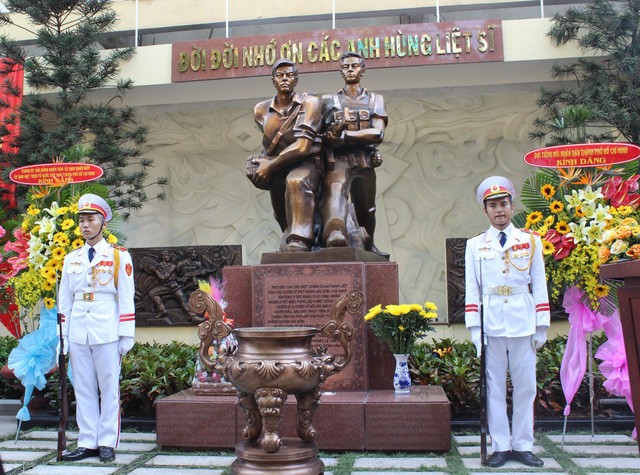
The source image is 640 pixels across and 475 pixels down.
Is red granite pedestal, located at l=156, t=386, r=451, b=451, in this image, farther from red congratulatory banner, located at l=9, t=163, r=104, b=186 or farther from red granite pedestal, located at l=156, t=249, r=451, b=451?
red congratulatory banner, located at l=9, t=163, r=104, b=186

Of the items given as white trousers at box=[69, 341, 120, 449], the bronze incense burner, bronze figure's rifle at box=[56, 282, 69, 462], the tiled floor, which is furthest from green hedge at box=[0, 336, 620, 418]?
the bronze incense burner

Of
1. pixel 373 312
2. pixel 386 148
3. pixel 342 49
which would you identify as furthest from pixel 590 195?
pixel 386 148

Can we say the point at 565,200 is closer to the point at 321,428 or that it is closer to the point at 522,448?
the point at 522,448

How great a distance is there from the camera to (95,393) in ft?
12.8

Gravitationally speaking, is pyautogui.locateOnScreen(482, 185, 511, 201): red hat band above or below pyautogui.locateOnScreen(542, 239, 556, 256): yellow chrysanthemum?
above

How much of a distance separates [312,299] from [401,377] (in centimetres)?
72

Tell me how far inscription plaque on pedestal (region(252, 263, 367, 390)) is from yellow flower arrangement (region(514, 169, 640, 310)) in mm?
1162

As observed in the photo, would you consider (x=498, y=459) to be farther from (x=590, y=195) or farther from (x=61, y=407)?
(x=61, y=407)

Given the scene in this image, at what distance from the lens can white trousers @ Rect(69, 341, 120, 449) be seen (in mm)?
3799

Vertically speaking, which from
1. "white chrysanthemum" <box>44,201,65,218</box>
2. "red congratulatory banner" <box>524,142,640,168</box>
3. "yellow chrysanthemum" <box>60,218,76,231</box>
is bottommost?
"yellow chrysanthemum" <box>60,218,76,231</box>

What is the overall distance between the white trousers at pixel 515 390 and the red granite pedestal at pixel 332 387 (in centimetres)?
27

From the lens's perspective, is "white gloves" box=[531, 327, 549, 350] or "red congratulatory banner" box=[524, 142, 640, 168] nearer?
"white gloves" box=[531, 327, 549, 350]

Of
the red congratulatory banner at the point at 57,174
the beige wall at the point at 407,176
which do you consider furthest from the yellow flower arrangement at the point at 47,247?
the beige wall at the point at 407,176

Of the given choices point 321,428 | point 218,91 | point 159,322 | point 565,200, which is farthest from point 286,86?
point 218,91
